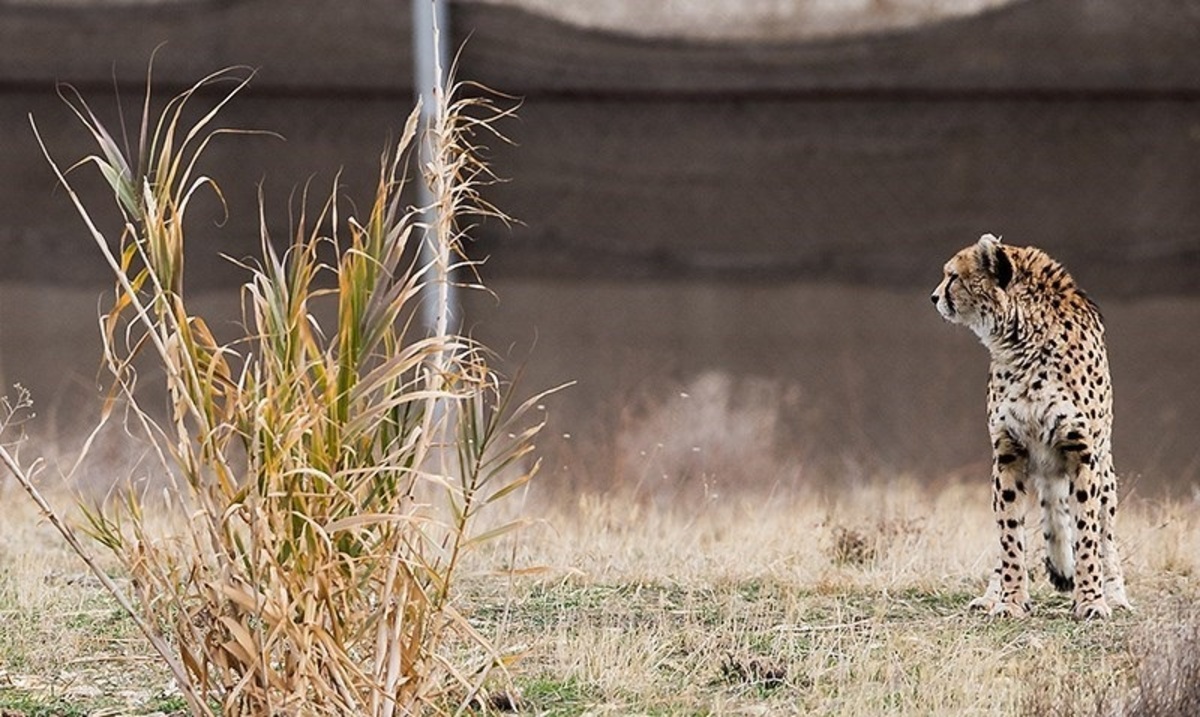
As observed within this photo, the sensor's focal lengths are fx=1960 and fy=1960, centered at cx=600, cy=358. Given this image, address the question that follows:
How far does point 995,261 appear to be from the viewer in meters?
4.99

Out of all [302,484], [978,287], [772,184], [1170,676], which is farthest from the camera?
[772,184]

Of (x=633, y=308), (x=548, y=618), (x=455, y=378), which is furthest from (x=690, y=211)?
(x=455, y=378)

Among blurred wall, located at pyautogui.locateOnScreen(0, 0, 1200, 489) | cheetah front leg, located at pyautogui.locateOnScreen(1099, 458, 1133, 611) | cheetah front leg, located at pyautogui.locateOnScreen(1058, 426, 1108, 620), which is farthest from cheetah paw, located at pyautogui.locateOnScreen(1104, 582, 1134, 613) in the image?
blurred wall, located at pyautogui.locateOnScreen(0, 0, 1200, 489)

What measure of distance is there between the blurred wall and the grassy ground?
634 millimetres

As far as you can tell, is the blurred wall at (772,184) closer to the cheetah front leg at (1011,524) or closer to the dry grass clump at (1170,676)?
the cheetah front leg at (1011,524)

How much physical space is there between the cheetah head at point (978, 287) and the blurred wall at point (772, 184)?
209cm

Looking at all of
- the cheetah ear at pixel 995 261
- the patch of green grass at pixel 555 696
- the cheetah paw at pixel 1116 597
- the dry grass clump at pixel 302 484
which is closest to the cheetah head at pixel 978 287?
the cheetah ear at pixel 995 261

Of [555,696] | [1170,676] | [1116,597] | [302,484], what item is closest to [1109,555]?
[1116,597]

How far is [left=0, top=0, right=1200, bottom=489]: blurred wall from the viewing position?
7133 mm

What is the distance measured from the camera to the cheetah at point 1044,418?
489 cm

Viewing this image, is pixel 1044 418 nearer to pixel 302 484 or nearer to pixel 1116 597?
pixel 1116 597

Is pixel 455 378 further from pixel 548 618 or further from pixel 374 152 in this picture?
pixel 374 152

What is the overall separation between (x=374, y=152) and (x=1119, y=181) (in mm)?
2765

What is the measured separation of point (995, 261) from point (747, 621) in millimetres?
1117
